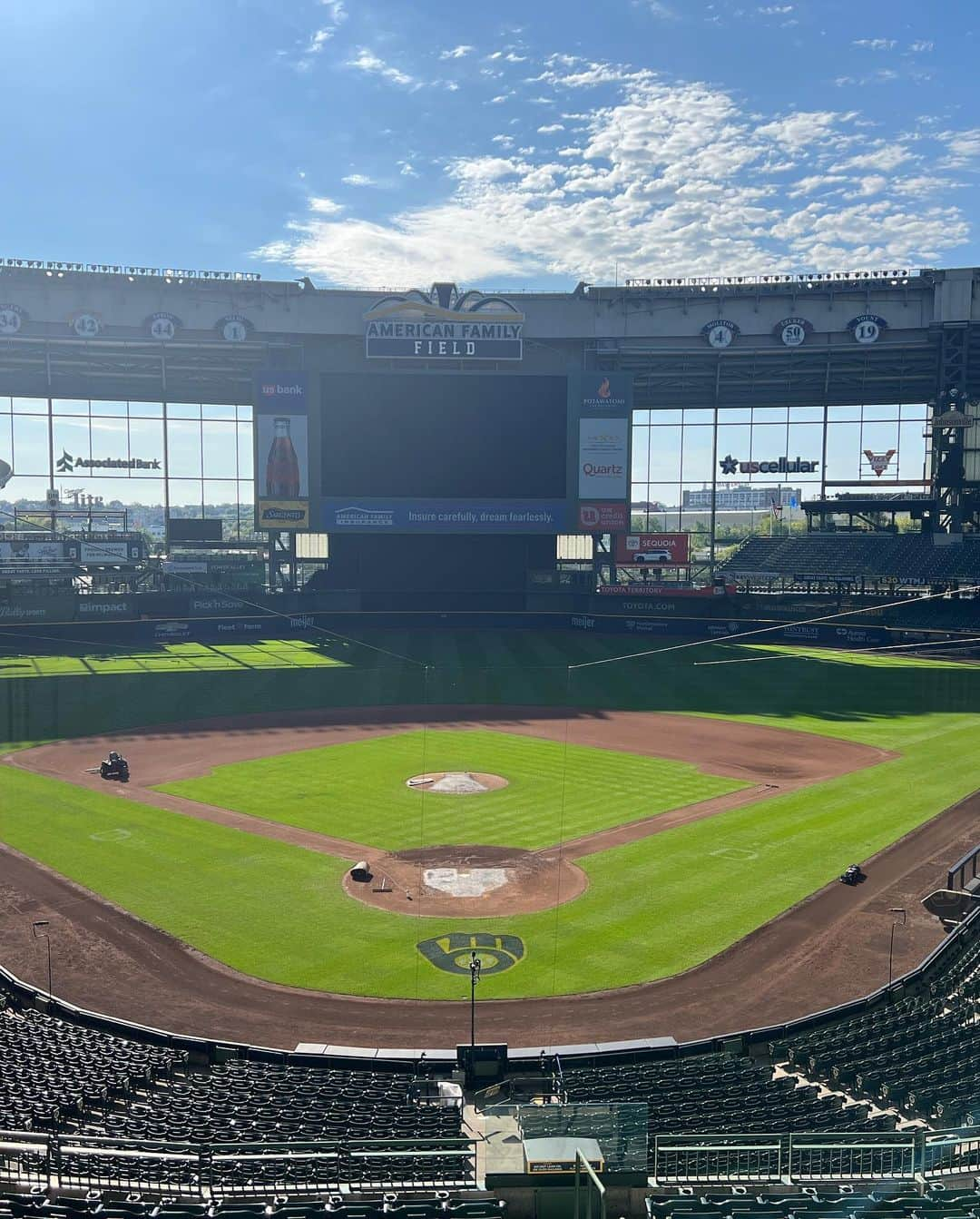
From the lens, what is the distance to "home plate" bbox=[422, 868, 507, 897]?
109 ft

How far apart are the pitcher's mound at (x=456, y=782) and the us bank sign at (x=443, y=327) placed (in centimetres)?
4964

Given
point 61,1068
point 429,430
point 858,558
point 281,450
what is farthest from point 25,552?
point 61,1068

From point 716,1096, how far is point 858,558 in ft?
267

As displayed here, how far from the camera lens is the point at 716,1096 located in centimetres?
1891

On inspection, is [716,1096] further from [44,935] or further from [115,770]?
[115,770]

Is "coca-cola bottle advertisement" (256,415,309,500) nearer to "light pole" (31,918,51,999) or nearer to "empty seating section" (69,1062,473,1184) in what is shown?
"light pole" (31,918,51,999)

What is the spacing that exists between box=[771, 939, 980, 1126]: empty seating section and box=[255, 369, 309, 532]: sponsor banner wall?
228 ft

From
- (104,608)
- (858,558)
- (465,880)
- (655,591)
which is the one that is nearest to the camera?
(465,880)

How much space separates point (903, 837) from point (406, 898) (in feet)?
61.5

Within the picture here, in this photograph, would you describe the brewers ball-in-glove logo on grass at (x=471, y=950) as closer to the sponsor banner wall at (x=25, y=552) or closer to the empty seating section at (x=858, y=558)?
the sponsor banner wall at (x=25, y=552)

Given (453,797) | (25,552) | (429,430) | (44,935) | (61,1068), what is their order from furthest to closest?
(429,430)
(25,552)
(453,797)
(44,935)
(61,1068)

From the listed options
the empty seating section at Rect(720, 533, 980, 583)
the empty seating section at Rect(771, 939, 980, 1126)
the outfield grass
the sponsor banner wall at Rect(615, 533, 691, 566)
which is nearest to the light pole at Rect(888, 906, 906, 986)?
the empty seating section at Rect(771, 939, 980, 1126)

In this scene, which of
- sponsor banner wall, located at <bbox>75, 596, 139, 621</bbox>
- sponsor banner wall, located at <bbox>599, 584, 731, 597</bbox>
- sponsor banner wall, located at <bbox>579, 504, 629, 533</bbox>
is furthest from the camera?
sponsor banner wall, located at <bbox>579, 504, 629, 533</bbox>

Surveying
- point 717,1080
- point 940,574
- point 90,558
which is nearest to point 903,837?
point 717,1080
